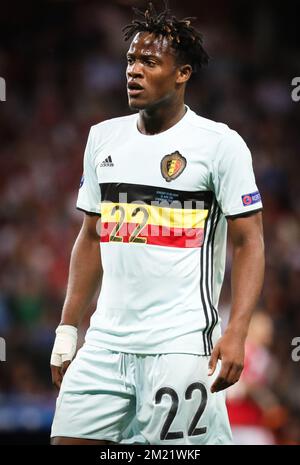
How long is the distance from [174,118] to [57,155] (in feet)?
26.9

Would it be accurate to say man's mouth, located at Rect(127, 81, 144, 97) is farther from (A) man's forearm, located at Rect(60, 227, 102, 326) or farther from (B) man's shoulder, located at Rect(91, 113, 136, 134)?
(A) man's forearm, located at Rect(60, 227, 102, 326)

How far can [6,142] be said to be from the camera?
13094 millimetres

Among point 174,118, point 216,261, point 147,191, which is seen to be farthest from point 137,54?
point 216,261

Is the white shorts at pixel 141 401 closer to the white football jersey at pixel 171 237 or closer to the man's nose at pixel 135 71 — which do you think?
the white football jersey at pixel 171 237

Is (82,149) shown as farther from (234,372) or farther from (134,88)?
(234,372)

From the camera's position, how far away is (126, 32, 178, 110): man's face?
4.39 metres

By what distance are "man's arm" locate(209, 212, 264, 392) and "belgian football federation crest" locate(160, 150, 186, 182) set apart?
0.97 feet

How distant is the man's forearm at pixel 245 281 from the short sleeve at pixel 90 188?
756 mm

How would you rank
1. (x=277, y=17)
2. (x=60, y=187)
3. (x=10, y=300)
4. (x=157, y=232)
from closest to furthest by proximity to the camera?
(x=157, y=232) → (x=10, y=300) → (x=60, y=187) → (x=277, y=17)

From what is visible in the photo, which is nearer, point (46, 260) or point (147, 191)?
point (147, 191)

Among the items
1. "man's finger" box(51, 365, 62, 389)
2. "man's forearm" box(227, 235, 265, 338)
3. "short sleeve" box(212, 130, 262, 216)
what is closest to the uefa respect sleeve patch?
"short sleeve" box(212, 130, 262, 216)

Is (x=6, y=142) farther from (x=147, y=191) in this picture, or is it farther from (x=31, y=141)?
(x=147, y=191)

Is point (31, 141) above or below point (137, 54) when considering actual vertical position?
above

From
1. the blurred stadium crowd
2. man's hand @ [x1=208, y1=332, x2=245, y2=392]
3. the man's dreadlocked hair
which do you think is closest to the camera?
man's hand @ [x1=208, y1=332, x2=245, y2=392]
